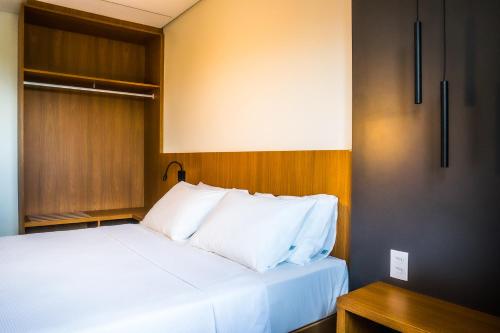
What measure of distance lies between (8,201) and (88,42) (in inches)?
64.6

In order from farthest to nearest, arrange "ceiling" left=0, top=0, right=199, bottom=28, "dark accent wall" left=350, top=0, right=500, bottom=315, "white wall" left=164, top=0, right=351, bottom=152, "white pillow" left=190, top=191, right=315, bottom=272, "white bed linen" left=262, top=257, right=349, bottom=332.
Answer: "ceiling" left=0, top=0, right=199, bottom=28 < "white wall" left=164, top=0, right=351, bottom=152 < "white pillow" left=190, top=191, right=315, bottom=272 < "white bed linen" left=262, top=257, right=349, bottom=332 < "dark accent wall" left=350, top=0, right=500, bottom=315

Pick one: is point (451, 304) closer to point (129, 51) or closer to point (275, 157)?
point (275, 157)

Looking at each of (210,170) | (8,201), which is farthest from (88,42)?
(210,170)

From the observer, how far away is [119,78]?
3.75 metres

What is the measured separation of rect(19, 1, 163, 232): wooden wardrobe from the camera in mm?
3268

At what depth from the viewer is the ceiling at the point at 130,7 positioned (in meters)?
2.99

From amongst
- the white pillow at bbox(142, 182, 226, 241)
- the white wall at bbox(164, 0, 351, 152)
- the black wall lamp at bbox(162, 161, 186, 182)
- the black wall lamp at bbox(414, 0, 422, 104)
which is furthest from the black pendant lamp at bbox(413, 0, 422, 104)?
the black wall lamp at bbox(162, 161, 186, 182)

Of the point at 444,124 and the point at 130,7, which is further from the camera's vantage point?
the point at 130,7

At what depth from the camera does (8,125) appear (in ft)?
10.7

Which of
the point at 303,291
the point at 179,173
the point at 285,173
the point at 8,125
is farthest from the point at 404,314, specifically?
the point at 8,125

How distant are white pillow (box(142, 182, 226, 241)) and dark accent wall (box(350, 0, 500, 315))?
909 millimetres

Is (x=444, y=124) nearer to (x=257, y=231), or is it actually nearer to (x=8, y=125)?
(x=257, y=231)

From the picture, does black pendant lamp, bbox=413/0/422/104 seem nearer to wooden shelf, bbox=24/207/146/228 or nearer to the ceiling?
the ceiling

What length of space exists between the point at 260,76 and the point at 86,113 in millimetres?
2060
